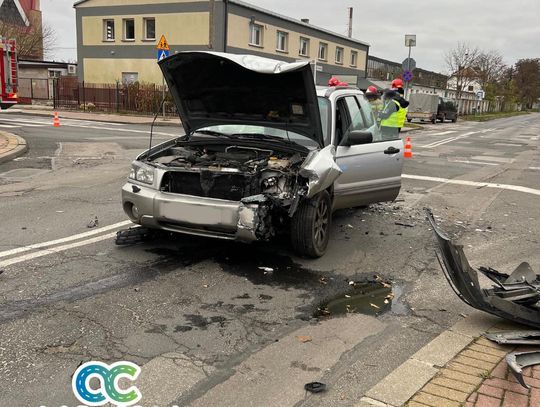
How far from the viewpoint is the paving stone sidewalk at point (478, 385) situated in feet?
9.33

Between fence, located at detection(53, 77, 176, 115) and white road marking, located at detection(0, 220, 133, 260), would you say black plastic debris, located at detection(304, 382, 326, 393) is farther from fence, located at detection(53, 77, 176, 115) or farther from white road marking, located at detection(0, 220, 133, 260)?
fence, located at detection(53, 77, 176, 115)

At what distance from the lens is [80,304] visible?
13.3ft

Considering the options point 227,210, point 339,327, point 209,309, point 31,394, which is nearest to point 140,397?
point 31,394

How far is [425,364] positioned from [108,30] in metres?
37.6

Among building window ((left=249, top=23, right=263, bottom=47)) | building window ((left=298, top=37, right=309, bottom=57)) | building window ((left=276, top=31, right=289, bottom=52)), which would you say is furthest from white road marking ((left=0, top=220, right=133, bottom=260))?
building window ((left=298, top=37, right=309, bottom=57))

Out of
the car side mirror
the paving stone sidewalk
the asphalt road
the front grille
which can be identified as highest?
the car side mirror

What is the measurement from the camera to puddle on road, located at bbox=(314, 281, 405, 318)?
13.8 feet

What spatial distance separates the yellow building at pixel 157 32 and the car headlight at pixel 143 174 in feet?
89.2

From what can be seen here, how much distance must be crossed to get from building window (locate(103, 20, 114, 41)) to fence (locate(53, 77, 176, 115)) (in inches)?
142

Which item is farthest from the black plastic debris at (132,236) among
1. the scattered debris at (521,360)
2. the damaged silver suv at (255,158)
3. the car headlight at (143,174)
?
the scattered debris at (521,360)

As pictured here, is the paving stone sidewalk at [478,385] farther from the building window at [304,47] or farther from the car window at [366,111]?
the building window at [304,47]

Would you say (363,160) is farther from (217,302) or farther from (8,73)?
(8,73)

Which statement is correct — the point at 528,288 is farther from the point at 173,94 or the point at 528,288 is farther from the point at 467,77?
the point at 467,77

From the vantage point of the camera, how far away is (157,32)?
33969mm
